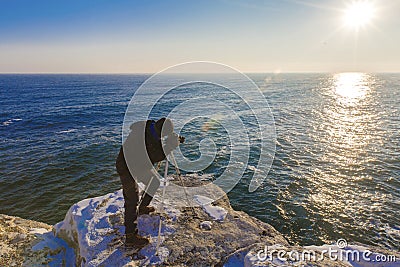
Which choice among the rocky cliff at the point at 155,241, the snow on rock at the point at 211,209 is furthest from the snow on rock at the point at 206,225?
the snow on rock at the point at 211,209

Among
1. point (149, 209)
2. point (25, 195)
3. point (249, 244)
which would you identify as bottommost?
point (25, 195)

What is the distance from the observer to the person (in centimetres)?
638

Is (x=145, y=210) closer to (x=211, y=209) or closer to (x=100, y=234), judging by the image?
(x=100, y=234)

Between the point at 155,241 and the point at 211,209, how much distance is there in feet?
8.71

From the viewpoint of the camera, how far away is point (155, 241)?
712 cm

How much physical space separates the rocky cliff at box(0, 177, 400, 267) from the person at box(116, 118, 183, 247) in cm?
60

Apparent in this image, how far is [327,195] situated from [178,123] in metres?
23.5

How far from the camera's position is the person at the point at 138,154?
6.38m

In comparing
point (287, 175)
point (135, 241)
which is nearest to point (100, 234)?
point (135, 241)

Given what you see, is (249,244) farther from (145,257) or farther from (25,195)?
(25,195)

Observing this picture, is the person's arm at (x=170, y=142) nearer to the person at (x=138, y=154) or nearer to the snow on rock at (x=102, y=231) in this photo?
the person at (x=138, y=154)

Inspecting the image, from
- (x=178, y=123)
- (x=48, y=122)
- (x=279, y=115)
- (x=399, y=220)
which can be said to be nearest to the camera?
(x=399, y=220)


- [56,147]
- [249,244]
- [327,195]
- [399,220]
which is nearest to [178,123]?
[56,147]

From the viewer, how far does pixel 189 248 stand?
6.96 meters
